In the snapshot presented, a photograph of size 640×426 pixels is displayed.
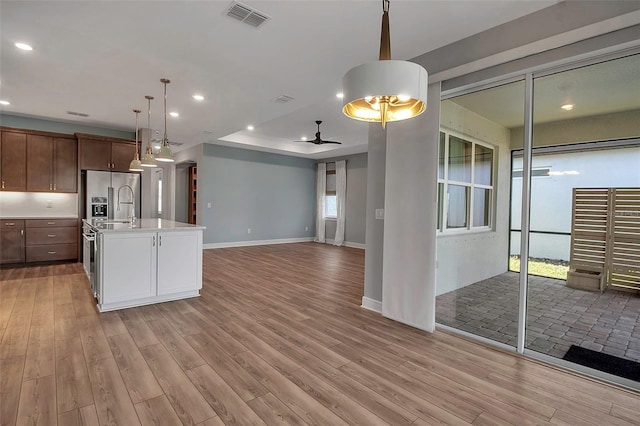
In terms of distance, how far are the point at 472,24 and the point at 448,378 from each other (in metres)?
2.89

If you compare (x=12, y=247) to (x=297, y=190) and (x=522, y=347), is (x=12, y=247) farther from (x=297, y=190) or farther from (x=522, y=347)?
(x=522, y=347)

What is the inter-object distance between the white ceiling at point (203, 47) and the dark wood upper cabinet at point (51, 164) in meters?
0.67

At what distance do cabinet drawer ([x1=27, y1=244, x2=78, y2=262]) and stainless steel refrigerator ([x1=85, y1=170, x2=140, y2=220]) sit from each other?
0.69 meters

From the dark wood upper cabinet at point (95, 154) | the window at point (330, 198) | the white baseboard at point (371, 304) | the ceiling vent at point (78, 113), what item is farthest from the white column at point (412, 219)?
the window at point (330, 198)

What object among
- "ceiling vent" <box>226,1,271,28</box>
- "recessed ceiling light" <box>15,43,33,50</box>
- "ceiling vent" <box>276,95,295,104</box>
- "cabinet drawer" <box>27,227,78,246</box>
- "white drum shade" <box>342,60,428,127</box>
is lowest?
"cabinet drawer" <box>27,227,78,246</box>

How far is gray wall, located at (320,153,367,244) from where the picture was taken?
9.10 meters

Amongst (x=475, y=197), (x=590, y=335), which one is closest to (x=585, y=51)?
(x=475, y=197)

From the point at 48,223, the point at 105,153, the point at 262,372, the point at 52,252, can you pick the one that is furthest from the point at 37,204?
the point at 262,372

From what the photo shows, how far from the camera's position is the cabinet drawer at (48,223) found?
5645 millimetres

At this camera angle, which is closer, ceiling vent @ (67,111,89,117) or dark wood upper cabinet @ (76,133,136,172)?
ceiling vent @ (67,111,89,117)

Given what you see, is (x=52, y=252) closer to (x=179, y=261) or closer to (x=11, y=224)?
(x=11, y=224)

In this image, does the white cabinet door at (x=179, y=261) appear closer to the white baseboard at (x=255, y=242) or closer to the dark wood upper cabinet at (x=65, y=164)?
the dark wood upper cabinet at (x=65, y=164)

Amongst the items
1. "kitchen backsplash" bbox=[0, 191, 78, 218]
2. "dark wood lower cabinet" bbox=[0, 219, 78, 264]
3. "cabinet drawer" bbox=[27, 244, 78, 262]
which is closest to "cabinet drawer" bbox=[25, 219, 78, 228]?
"dark wood lower cabinet" bbox=[0, 219, 78, 264]

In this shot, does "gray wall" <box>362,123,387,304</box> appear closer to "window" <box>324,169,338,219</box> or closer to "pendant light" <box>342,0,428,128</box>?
"pendant light" <box>342,0,428,128</box>
